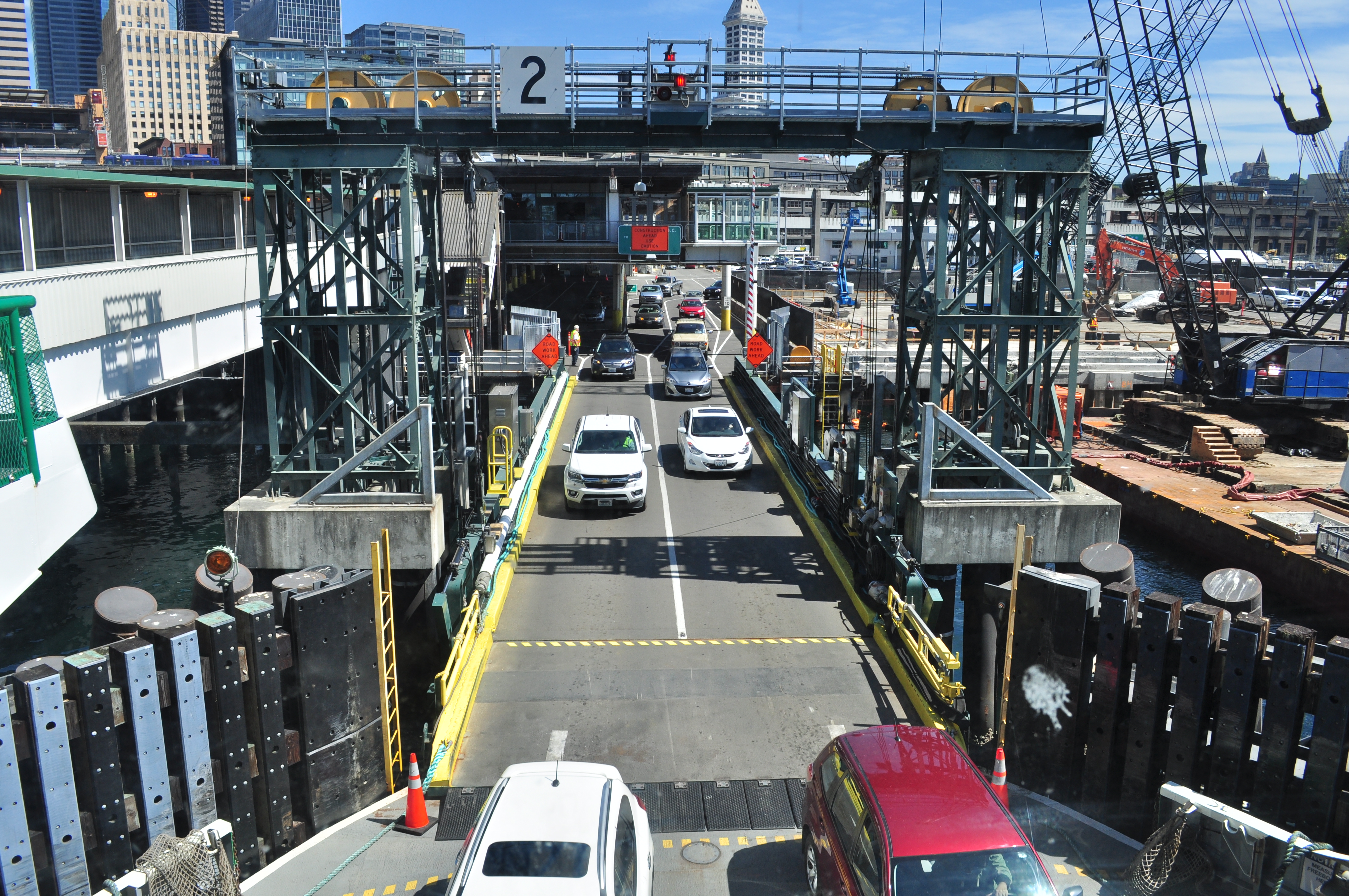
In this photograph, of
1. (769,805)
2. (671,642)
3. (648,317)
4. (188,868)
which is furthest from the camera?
(648,317)

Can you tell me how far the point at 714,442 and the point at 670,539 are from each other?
15.5 feet

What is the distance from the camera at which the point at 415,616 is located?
15000 millimetres

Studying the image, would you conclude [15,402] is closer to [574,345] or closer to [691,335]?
[574,345]

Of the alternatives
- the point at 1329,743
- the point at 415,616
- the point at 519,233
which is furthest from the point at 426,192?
the point at 519,233

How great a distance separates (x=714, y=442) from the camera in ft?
72.7

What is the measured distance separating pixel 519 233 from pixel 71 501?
37588 mm

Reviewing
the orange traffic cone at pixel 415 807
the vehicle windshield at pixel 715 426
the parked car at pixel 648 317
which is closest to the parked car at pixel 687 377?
the vehicle windshield at pixel 715 426

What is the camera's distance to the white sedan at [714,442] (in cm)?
2184

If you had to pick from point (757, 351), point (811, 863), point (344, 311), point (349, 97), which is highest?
point (349, 97)

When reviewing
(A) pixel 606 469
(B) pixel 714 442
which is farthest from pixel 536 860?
(B) pixel 714 442

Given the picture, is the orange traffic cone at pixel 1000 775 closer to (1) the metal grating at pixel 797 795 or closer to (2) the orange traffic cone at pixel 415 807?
(1) the metal grating at pixel 797 795

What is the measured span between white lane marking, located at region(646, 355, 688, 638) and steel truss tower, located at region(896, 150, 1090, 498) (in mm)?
3967

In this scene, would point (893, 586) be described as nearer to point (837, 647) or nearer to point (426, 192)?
point (837, 647)

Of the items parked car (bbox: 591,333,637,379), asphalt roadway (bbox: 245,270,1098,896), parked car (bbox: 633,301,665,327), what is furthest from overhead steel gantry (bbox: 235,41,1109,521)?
parked car (bbox: 633,301,665,327)
